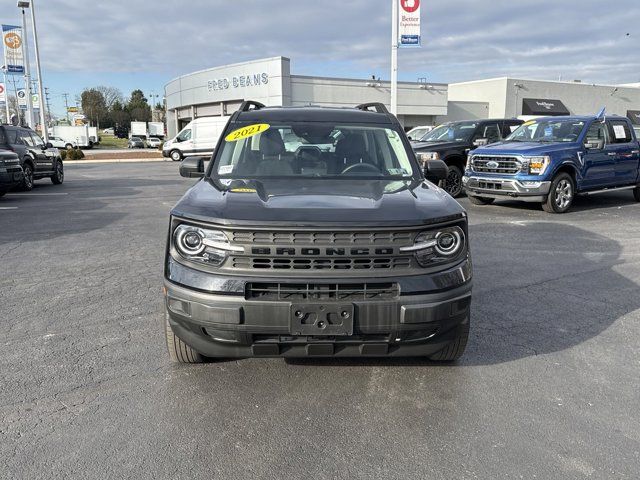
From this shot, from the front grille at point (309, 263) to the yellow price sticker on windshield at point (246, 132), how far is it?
6.10ft

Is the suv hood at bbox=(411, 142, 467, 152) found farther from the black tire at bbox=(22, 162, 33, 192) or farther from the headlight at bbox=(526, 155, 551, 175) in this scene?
the black tire at bbox=(22, 162, 33, 192)

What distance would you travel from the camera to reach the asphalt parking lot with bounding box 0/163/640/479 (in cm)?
269

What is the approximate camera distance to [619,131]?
37.7 feet

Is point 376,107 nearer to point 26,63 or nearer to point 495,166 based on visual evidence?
point 495,166

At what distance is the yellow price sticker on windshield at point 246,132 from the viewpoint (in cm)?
454

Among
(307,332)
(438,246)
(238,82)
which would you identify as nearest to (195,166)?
(307,332)

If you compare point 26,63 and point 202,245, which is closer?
point 202,245

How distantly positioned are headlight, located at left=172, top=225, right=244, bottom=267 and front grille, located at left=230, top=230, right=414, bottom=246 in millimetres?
80

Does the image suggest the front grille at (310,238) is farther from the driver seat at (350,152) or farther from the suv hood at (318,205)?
the driver seat at (350,152)

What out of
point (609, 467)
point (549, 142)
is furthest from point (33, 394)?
point (549, 142)

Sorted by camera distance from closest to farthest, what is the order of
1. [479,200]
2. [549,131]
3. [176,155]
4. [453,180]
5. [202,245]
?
1. [202,245]
2. [549,131]
3. [479,200]
4. [453,180]
5. [176,155]

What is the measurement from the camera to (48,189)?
16109 millimetres

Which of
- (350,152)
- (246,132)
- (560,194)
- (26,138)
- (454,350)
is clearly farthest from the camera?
(26,138)

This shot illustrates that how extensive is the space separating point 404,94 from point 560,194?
111 feet
